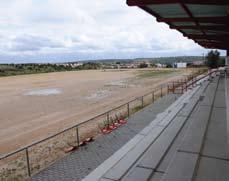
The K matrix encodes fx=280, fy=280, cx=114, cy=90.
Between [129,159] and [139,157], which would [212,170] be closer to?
[139,157]

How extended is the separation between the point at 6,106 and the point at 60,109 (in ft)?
17.7

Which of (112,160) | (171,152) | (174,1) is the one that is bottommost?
(112,160)

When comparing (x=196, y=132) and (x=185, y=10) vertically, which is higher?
(x=185, y=10)

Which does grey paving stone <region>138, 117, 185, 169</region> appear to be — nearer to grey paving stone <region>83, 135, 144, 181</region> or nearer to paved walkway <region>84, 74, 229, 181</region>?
paved walkway <region>84, 74, 229, 181</region>

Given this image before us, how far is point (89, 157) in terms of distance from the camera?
775 cm

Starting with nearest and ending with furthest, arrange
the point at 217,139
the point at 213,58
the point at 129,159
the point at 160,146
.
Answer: the point at 129,159
the point at 217,139
the point at 160,146
the point at 213,58

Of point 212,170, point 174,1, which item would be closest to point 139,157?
point 212,170

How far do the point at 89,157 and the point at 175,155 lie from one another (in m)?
2.60

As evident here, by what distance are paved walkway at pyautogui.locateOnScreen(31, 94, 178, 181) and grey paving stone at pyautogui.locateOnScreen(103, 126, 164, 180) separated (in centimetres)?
72

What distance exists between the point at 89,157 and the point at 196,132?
3084mm

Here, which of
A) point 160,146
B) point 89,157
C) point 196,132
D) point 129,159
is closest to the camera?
point 129,159

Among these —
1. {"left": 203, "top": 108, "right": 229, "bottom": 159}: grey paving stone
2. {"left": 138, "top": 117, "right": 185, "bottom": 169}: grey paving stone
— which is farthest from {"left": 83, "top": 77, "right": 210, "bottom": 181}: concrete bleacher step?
{"left": 203, "top": 108, "right": 229, "bottom": 159}: grey paving stone

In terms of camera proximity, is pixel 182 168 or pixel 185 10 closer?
pixel 182 168

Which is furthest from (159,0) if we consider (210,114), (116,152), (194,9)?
(210,114)
